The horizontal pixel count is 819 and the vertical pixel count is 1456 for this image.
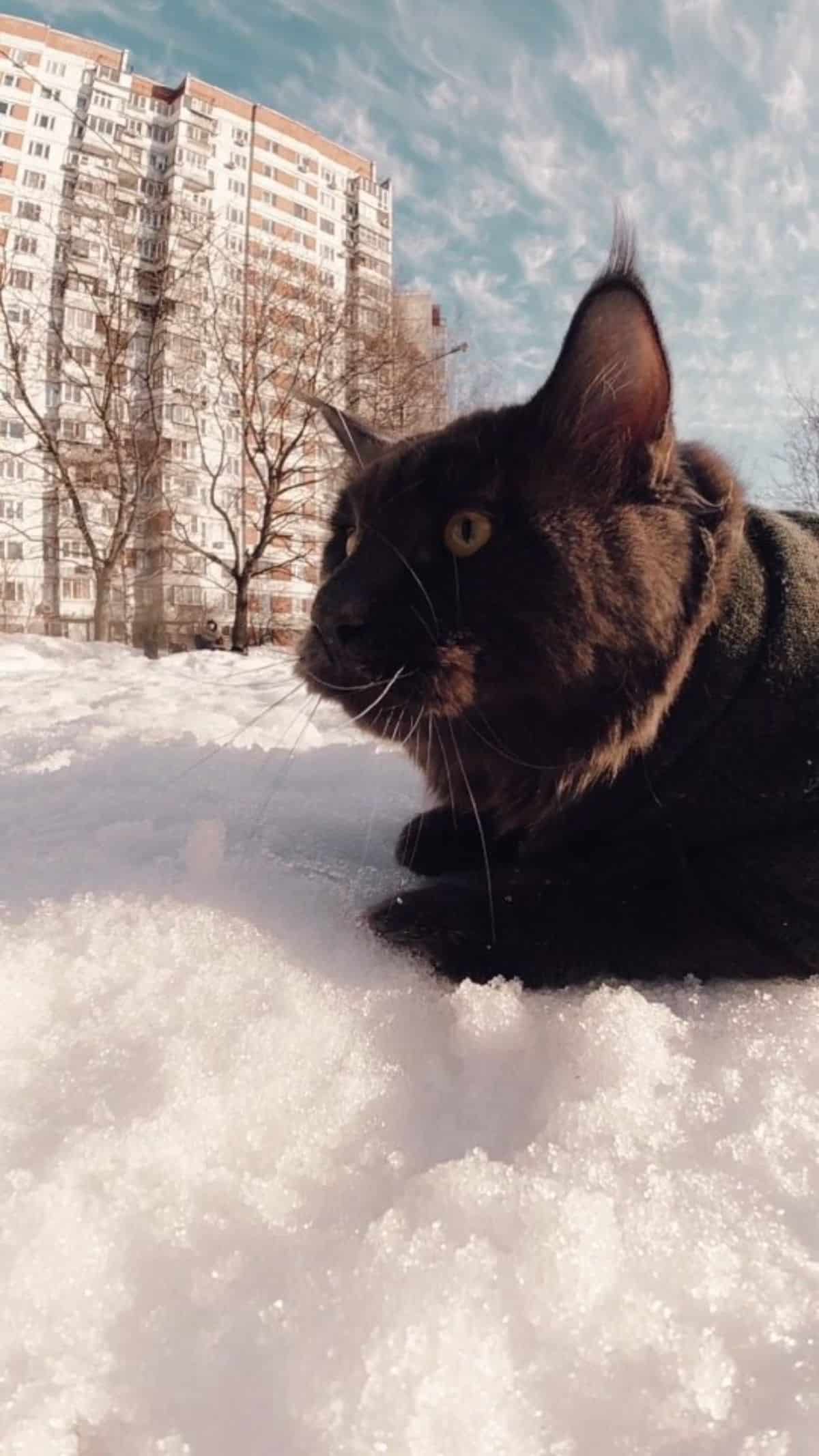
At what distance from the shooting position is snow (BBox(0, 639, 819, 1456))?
504 millimetres

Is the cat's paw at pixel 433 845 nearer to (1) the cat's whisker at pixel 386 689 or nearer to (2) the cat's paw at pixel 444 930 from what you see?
(2) the cat's paw at pixel 444 930

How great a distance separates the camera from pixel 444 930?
1.11 metres

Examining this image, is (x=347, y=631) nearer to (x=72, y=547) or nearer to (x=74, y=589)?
(x=72, y=547)

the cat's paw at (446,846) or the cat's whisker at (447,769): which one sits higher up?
the cat's whisker at (447,769)

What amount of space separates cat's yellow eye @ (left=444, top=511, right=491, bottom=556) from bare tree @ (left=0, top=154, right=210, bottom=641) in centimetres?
1221


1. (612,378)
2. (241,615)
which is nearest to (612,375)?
(612,378)

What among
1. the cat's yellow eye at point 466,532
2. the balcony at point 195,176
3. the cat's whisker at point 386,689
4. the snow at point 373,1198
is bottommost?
the snow at point 373,1198

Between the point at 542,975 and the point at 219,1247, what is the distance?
1.78ft

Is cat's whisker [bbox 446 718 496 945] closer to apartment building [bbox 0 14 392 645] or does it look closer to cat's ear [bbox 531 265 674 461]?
cat's ear [bbox 531 265 674 461]

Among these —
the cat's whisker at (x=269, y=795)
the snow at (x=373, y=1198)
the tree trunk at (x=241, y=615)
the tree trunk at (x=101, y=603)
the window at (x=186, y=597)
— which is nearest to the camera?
the snow at (x=373, y=1198)

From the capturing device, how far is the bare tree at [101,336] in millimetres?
11750

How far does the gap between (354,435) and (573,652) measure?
3.08 feet

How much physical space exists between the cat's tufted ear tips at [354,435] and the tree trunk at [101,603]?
11600 mm

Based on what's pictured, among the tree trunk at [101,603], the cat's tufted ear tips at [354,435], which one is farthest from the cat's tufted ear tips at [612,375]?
the tree trunk at [101,603]
